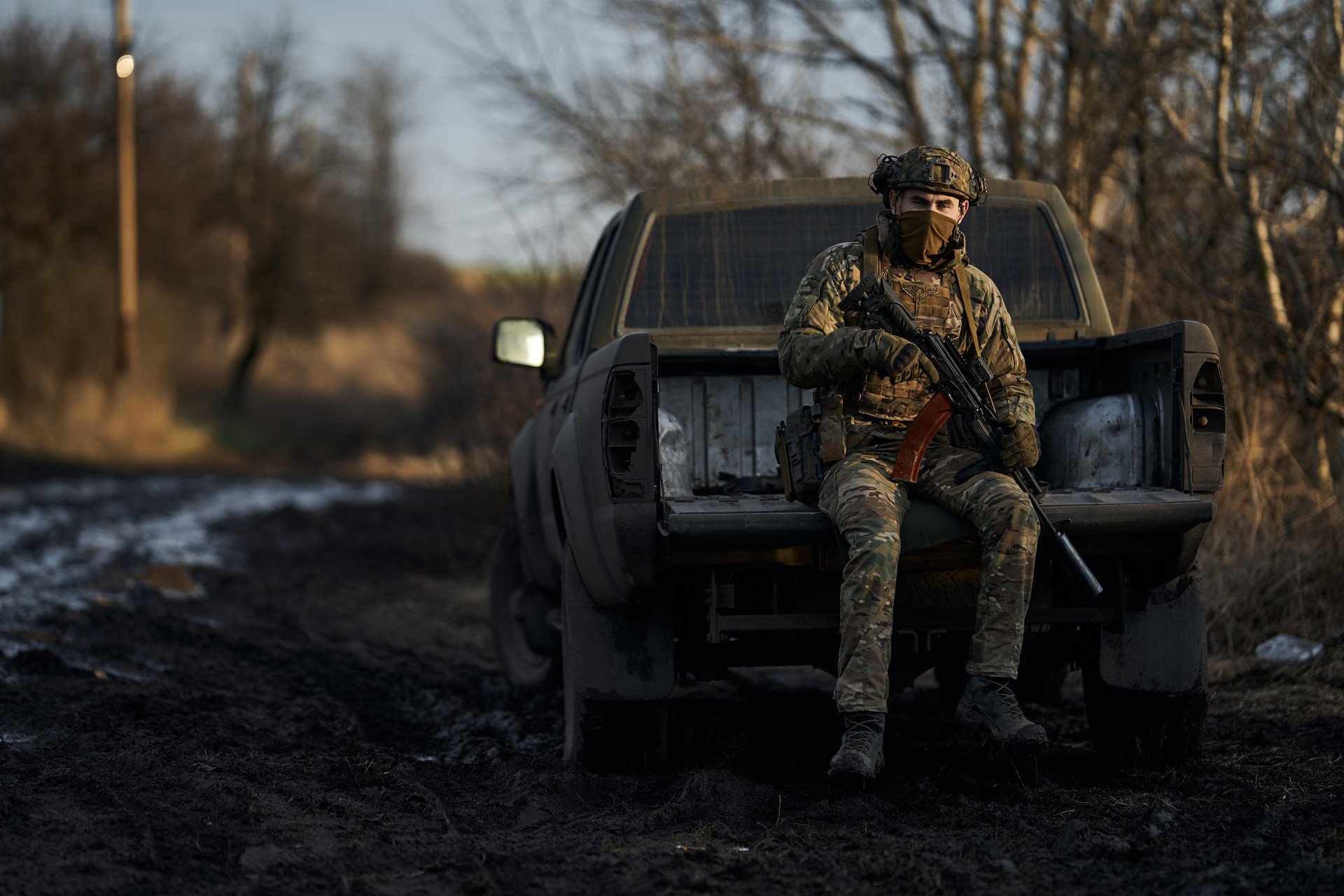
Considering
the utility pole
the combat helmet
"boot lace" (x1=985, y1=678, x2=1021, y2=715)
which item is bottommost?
"boot lace" (x1=985, y1=678, x2=1021, y2=715)

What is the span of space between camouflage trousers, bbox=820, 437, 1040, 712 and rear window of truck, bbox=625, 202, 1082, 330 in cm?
116

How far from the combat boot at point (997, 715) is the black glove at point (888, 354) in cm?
86

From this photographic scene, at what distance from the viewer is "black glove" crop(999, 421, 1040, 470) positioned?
14.3 feet

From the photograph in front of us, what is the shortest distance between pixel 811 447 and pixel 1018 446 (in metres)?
0.58

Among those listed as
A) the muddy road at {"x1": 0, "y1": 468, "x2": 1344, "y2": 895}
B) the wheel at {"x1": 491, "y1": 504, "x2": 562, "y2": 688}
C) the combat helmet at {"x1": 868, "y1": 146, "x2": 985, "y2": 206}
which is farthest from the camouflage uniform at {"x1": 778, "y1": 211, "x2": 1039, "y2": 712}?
the wheel at {"x1": 491, "y1": 504, "x2": 562, "y2": 688}

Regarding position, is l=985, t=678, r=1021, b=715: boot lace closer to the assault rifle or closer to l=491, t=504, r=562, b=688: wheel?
the assault rifle

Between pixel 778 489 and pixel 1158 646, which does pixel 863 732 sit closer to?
pixel 1158 646

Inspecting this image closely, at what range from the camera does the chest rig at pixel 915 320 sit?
452 cm

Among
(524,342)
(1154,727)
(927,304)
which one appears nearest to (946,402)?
(927,304)

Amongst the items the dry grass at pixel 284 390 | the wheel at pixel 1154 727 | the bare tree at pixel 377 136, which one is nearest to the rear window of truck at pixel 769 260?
the wheel at pixel 1154 727

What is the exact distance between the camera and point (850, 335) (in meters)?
4.27

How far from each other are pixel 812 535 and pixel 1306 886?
1.45 metres

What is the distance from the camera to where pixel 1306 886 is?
326 cm

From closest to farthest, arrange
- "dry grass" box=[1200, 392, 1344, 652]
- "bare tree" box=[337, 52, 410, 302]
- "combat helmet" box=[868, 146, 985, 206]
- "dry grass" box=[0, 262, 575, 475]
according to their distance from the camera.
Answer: "combat helmet" box=[868, 146, 985, 206]
"dry grass" box=[1200, 392, 1344, 652]
"dry grass" box=[0, 262, 575, 475]
"bare tree" box=[337, 52, 410, 302]
